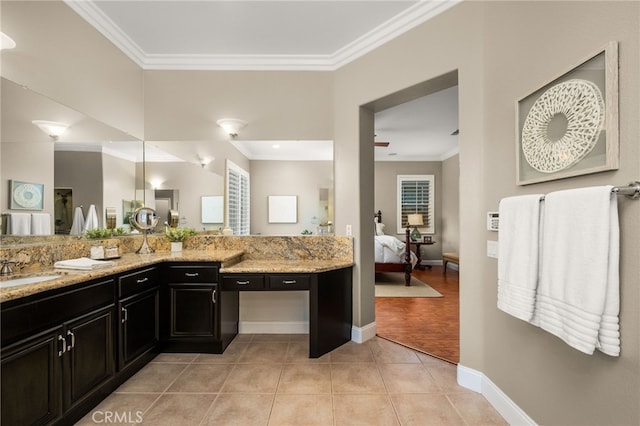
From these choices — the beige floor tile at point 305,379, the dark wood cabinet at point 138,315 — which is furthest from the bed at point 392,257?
the dark wood cabinet at point 138,315

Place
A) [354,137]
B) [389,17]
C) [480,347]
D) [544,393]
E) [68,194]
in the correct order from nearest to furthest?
[544,393] → [480,347] → [68,194] → [389,17] → [354,137]

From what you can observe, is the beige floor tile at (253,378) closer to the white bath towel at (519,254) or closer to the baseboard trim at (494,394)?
the baseboard trim at (494,394)

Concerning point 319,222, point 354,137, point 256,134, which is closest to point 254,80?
point 256,134

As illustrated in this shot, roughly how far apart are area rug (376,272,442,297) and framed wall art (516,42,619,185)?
357cm

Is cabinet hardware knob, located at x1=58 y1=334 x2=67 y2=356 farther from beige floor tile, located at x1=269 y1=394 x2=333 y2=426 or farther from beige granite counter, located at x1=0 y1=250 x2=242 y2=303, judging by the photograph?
beige floor tile, located at x1=269 y1=394 x2=333 y2=426

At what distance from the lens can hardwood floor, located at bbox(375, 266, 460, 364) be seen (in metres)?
3.03

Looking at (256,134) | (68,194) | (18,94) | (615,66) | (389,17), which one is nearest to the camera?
(615,66)

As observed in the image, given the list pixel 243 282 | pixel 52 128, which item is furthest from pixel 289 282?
pixel 52 128

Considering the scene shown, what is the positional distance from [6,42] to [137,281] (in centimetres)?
188

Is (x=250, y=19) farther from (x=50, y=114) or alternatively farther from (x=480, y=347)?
(x=480, y=347)

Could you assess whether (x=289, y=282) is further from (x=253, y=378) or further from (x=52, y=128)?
(x=52, y=128)

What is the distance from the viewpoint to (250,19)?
2666mm

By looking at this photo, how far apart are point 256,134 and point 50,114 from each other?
175 cm

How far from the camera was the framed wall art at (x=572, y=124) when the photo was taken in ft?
4.07
